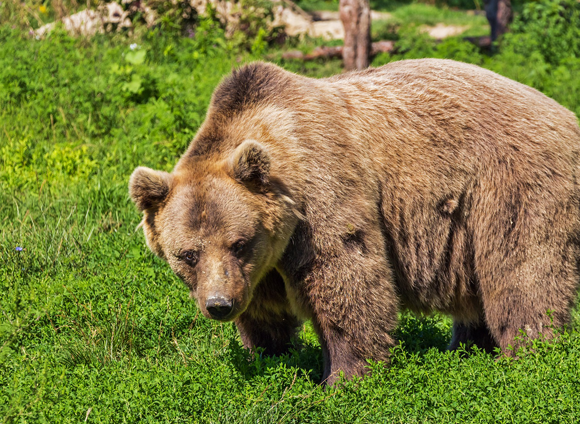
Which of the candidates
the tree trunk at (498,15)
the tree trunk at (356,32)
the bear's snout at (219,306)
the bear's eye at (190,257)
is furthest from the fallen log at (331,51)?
the bear's snout at (219,306)

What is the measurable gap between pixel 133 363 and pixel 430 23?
1733cm

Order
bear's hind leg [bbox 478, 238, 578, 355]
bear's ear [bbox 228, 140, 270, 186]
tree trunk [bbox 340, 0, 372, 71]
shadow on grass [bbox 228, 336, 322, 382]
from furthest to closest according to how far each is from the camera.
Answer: tree trunk [bbox 340, 0, 372, 71]
bear's hind leg [bbox 478, 238, 578, 355]
shadow on grass [bbox 228, 336, 322, 382]
bear's ear [bbox 228, 140, 270, 186]

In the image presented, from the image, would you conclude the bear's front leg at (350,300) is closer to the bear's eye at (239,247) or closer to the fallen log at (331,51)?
the bear's eye at (239,247)

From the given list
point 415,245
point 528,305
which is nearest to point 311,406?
point 415,245

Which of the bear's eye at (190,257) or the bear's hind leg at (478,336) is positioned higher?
the bear's eye at (190,257)

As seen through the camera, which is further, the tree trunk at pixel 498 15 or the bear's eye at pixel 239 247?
the tree trunk at pixel 498 15

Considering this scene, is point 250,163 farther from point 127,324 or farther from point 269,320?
point 127,324

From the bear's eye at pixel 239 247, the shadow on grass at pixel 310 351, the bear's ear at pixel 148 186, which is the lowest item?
the shadow on grass at pixel 310 351

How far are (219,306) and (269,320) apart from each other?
0.96 meters

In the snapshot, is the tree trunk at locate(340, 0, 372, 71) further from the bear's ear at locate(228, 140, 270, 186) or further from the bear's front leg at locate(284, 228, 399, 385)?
the bear's ear at locate(228, 140, 270, 186)

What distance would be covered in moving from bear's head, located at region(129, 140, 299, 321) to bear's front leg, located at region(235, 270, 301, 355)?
0.33 metres

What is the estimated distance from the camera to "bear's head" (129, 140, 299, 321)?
4090mm

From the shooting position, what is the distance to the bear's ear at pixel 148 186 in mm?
4164

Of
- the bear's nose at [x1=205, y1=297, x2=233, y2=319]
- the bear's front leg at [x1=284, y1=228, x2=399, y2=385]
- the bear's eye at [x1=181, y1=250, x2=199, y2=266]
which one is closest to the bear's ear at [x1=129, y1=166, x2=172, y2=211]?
the bear's eye at [x1=181, y1=250, x2=199, y2=266]
